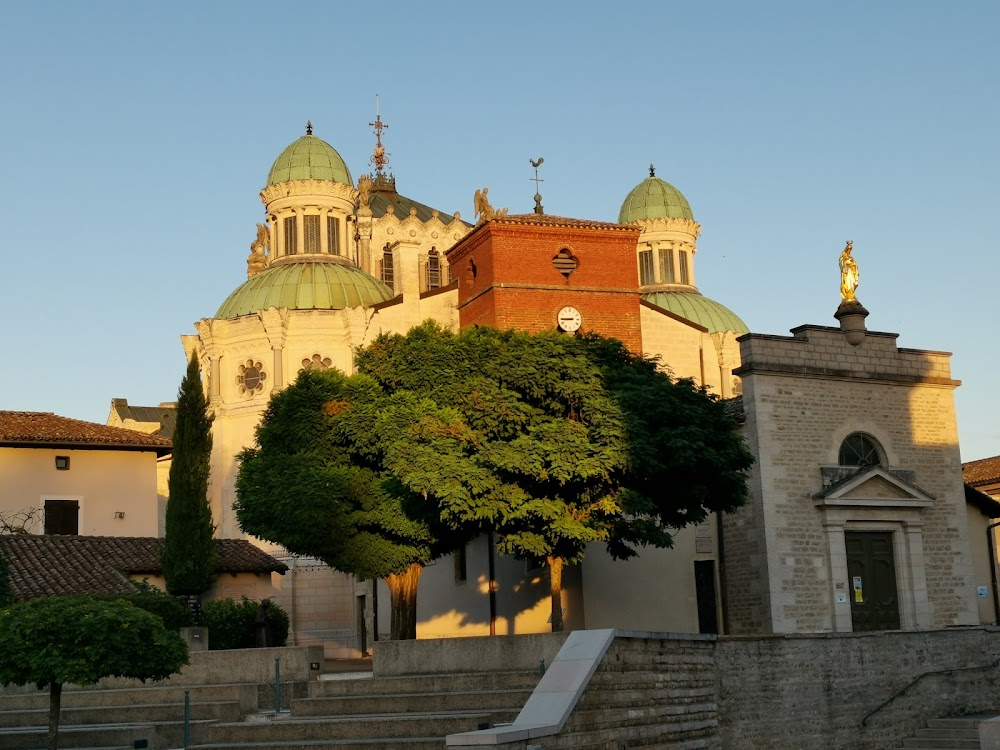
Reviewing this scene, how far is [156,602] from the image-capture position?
104ft

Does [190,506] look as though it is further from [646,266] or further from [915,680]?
[646,266]

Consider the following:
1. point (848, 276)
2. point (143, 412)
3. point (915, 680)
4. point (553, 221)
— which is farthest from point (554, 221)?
point (143, 412)

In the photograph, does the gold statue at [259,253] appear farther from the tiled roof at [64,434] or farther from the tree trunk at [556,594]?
the tree trunk at [556,594]

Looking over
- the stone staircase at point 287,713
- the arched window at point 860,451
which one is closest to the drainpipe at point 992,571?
the arched window at point 860,451

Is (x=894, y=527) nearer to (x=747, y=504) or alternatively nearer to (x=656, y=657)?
(x=747, y=504)

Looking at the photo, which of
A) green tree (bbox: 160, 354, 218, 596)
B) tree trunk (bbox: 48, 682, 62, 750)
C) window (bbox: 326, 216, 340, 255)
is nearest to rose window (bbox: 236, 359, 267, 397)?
window (bbox: 326, 216, 340, 255)

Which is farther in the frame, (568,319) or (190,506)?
(568,319)

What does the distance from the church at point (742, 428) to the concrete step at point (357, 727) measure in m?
13.8

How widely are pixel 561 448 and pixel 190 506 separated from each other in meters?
13.2

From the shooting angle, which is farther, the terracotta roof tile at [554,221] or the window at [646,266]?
the window at [646,266]

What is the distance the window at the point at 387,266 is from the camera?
6662 cm

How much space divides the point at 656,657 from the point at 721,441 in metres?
9.01

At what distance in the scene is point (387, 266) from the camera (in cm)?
6694

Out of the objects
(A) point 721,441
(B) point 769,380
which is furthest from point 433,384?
(B) point 769,380
